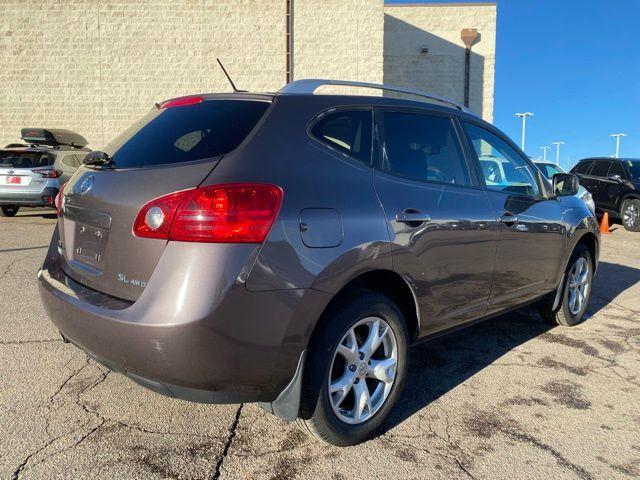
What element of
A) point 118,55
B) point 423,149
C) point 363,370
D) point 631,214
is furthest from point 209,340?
point 118,55

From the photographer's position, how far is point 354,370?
262 centimetres

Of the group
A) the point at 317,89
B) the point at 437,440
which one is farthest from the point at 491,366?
the point at 317,89

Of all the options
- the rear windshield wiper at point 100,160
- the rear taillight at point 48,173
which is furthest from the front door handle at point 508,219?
the rear taillight at point 48,173

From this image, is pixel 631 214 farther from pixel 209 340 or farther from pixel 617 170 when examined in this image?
pixel 209 340

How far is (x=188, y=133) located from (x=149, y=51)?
18.4m

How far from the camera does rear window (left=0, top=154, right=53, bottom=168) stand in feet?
35.7

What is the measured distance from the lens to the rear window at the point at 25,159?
10875 mm

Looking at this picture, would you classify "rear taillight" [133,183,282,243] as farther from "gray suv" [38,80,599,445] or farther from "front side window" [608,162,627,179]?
"front side window" [608,162,627,179]

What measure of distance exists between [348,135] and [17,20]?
68.4ft

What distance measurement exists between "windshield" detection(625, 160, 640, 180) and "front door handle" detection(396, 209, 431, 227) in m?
12.5

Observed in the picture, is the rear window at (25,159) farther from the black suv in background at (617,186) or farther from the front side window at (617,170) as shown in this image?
the front side window at (617,170)

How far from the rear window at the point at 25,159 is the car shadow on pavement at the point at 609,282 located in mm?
10393

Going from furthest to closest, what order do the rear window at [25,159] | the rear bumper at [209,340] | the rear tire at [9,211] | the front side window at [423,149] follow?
the rear tire at [9,211] → the rear window at [25,159] → the front side window at [423,149] → the rear bumper at [209,340]

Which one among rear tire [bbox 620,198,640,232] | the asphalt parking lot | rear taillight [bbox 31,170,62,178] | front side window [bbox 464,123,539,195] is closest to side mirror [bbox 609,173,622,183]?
rear tire [bbox 620,198,640,232]
